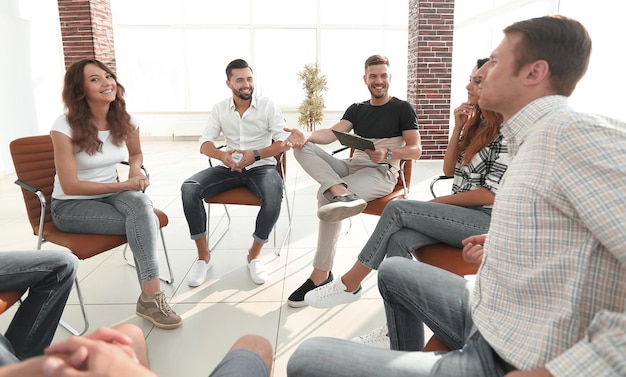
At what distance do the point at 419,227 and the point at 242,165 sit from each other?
143 cm

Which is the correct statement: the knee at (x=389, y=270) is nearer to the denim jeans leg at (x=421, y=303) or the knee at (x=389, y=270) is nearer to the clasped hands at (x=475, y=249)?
the denim jeans leg at (x=421, y=303)

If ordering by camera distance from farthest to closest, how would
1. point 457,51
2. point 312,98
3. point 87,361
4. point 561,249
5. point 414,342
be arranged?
point 312,98, point 457,51, point 414,342, point 561,249, point 87,361

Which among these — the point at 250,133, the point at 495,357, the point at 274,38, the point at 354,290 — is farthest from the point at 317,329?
the point at 274,38

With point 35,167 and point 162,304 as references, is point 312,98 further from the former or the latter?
point 162,304

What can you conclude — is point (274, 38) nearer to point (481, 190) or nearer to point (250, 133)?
point (250, 133)

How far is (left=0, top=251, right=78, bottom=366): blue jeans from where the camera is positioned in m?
1.74

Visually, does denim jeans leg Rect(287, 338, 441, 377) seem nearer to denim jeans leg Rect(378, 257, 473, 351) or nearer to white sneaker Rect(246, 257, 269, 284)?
denim jeans leg Rect(378, 257, 473, 351)

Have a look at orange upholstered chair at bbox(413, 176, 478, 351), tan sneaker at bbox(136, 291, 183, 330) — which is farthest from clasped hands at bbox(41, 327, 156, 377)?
tan sneaker at bbox(136, 291, 183, 330)

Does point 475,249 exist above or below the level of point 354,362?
above

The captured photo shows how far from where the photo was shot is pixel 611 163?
2.69 ft

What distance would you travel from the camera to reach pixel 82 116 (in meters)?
2.41

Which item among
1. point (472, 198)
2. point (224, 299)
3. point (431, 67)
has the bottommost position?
point (224, 299)

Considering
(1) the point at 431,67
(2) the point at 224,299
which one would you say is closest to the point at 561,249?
(2) the point at 224,299

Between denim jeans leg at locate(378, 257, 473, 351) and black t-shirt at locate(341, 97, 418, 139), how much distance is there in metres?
1.62
